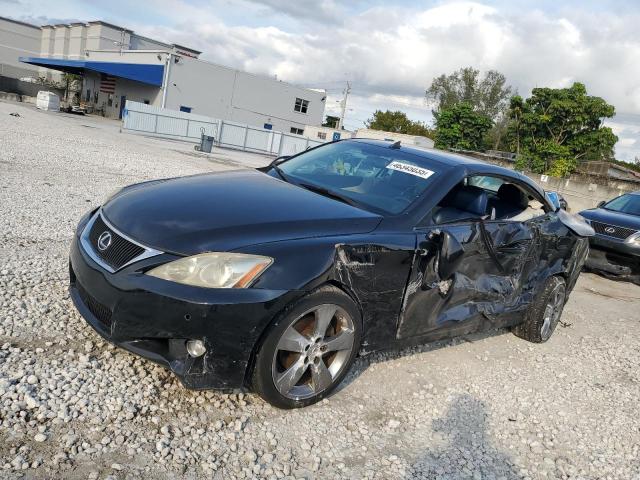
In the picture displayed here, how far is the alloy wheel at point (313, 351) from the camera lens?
10.1ft

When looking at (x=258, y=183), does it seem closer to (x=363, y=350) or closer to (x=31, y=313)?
(x=363, y=350)

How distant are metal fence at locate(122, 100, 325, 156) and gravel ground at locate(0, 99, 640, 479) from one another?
79.4 ft

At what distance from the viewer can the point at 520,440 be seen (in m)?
3.45

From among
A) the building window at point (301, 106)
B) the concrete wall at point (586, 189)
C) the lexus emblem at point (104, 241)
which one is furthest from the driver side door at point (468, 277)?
the building window at point (301, 106)

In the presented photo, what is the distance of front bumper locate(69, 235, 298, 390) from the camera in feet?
9.06

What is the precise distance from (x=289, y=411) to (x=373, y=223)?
1251 millimetres

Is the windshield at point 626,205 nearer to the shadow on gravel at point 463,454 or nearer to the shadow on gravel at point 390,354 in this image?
the shadow on gravel at point 390,354

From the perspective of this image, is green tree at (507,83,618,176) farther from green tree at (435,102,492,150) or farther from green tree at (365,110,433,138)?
green tree at (365,110,433,138)

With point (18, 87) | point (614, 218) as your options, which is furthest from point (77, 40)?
point (614, 218)

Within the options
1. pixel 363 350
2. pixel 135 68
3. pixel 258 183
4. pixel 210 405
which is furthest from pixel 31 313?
pixel 135 68

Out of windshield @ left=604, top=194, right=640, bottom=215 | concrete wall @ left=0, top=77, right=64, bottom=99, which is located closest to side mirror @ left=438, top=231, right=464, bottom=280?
windshield @ left=604, top=194, right=640, bottom=215

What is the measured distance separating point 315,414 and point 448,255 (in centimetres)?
136

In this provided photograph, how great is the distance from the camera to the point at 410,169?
4121 mm

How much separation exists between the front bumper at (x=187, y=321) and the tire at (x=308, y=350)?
0.09 metres
